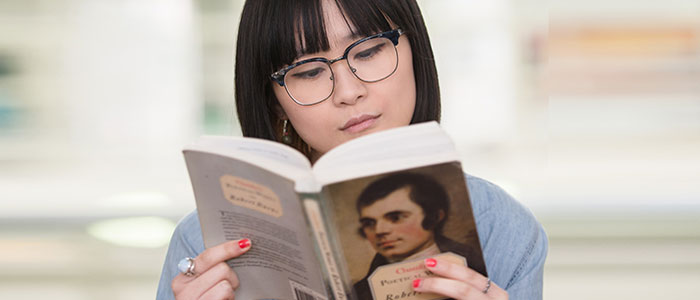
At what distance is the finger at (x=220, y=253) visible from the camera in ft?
2.66

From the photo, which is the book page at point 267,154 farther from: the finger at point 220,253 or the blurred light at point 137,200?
the blurred light at point 137,200

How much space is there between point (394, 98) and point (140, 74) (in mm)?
2488

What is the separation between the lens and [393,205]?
2.28 ft

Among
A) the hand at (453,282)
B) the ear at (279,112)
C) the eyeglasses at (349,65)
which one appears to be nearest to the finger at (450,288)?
the hand at (453,282)

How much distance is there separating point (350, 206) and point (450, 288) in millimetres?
144

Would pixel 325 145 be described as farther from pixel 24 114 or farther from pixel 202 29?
pixel 24 114

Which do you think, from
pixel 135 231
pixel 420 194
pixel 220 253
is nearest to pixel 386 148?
pixel 420 194

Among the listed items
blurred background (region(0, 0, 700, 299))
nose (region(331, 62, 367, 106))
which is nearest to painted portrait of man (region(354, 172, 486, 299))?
nose (region(331, 62, 367, 106))

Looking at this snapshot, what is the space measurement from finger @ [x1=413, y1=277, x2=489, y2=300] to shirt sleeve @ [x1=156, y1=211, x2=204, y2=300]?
0.41m

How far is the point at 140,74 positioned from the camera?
3.23 meters

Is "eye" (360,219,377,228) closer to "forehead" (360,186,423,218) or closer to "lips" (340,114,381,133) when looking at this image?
"forehead" (360,186,423,218)

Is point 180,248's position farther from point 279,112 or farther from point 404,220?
point 404,220

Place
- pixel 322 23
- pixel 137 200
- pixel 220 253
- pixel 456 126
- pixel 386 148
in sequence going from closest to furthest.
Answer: pixel 386 148
pixel 220 253
pixel 322 23
pixel 456 126
pixel 137 200

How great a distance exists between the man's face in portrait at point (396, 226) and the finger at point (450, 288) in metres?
0.04
